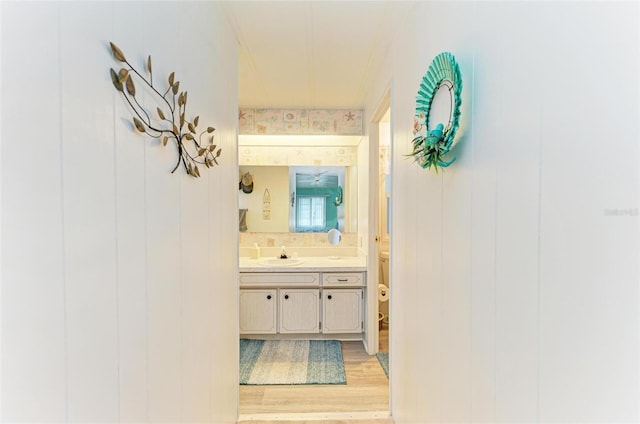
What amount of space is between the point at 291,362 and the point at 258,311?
2.01 feet

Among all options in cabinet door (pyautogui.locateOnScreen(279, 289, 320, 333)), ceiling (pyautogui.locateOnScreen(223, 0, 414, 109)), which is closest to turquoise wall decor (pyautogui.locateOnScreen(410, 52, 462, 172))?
A: ceiling (pyautogui.locateOnScreen(223, 0, 414, 109))

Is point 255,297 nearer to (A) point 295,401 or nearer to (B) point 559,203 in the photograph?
(A) point 295,401

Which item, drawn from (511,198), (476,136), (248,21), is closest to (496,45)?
(476,136)

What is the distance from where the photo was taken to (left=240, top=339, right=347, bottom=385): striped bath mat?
2424mm

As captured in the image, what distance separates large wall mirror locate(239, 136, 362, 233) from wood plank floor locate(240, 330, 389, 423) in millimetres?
1582

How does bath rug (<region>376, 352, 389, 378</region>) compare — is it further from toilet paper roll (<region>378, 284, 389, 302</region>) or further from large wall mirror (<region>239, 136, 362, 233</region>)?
large wall mirror (<region>239, 136, 362, 233</region>)

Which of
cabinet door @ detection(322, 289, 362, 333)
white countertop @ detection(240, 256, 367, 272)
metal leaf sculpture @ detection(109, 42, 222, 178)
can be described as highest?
metal leaf sculpture @ detection(109, 42, 222, 178)

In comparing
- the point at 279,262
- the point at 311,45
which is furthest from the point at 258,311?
the point at 311,45

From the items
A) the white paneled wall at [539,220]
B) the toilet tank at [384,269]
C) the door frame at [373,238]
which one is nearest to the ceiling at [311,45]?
the door frame at [373,238]

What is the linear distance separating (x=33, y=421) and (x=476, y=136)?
3.88ft

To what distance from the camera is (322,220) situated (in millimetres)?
3619

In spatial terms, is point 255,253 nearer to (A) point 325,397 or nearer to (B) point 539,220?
(A) point 325,397

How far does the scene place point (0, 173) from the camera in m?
0.50

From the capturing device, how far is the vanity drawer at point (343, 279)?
307 cm
